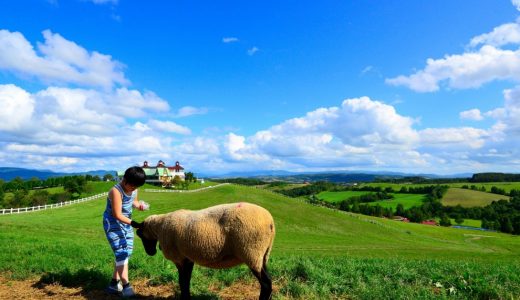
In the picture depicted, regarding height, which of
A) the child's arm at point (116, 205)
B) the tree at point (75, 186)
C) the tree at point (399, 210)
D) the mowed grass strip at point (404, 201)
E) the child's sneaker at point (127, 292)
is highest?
the child's arm at point (116, 205)

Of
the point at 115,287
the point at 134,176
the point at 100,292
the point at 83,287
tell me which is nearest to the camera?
the point at 134,176

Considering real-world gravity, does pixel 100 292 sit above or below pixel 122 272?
below

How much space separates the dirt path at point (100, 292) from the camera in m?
7.41

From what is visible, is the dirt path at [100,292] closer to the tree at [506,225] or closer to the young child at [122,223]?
the young child at [122,223]

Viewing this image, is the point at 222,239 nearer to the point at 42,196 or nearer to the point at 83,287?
the point at 83,287

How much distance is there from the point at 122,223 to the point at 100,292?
1595 mm

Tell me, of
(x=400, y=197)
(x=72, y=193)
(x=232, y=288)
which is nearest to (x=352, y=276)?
(x=232, y=288)

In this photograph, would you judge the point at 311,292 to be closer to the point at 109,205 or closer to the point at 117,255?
the point at 117,255

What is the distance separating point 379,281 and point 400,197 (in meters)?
157

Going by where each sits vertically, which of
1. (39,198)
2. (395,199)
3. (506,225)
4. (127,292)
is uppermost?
(127,292)

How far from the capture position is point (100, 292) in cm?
Answer: 786

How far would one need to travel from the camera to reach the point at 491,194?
159 m

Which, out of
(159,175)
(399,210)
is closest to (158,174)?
(159,175)

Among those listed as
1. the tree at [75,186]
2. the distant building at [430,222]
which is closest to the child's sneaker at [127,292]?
the tree at [75,186]
